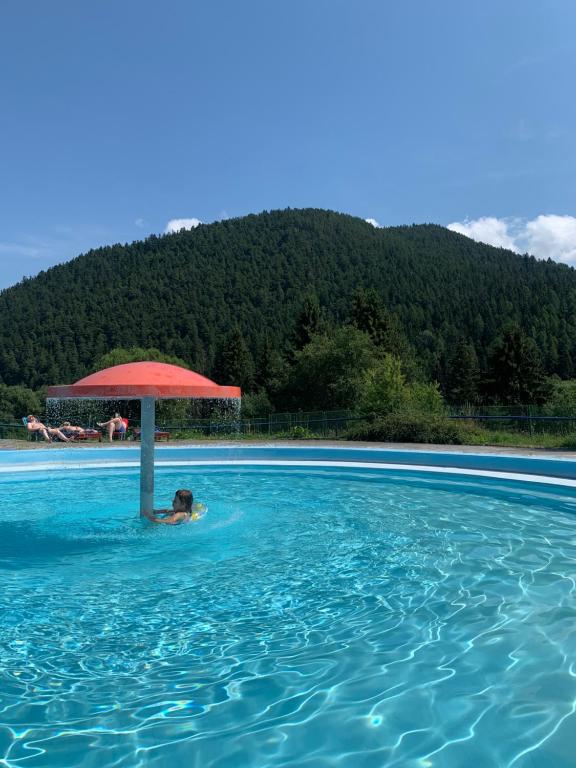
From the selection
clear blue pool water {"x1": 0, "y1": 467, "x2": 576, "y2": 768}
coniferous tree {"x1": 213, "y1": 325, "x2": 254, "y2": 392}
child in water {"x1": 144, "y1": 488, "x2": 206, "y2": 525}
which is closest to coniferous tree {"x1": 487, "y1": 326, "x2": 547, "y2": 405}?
coniferous tree {"x1": 213, "y1": 325, "x2": 254, "y2": 392}

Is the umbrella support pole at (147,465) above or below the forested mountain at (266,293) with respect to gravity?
below

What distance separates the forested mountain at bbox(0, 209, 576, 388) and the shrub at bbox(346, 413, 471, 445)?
207 ft

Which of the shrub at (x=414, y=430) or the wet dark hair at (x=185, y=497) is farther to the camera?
the shrub at (x=414, y=430)

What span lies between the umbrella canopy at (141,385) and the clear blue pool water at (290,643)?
1908 millimetres

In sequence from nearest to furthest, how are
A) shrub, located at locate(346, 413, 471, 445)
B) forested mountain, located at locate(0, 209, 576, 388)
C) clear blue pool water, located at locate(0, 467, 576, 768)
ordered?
clear blue pool water, located at locate(0, 467, 576, 768), shrub, located at locate(346, 413, 471, 445), forested mountain, located at locate(0, 209, 576, 388)

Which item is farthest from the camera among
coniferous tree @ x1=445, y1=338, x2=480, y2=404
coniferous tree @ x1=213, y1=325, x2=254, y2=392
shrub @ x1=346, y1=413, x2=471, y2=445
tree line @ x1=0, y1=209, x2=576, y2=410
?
coniferous tree @ x1=445, y1=338, x2=480, y2=404

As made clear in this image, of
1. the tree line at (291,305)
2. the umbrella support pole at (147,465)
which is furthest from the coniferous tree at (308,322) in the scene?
the umbrella support pole at (147,465)

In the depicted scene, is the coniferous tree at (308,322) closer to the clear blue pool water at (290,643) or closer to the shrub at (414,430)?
the shrub at (414,430)

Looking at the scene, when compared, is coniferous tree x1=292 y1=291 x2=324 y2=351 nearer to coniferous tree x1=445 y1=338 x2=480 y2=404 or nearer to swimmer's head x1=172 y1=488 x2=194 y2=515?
coniferous tree x1=445 y1=338 x2=480 y2=404

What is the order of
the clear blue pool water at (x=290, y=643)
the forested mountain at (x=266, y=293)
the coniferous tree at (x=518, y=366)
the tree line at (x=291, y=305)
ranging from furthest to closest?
1. the forested mountain at (x=266, y=293)
2. the tree line at (x=291, y=305)
3. the coniferous tree at (x=518, y=366)
4. the clear blue pool water at (x=290, y=643)

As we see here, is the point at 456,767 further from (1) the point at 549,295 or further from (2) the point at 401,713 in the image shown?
(1) the point at 549,295

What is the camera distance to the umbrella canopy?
7.37 m

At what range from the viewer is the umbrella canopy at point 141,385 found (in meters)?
7.37

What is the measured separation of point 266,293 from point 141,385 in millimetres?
116526
